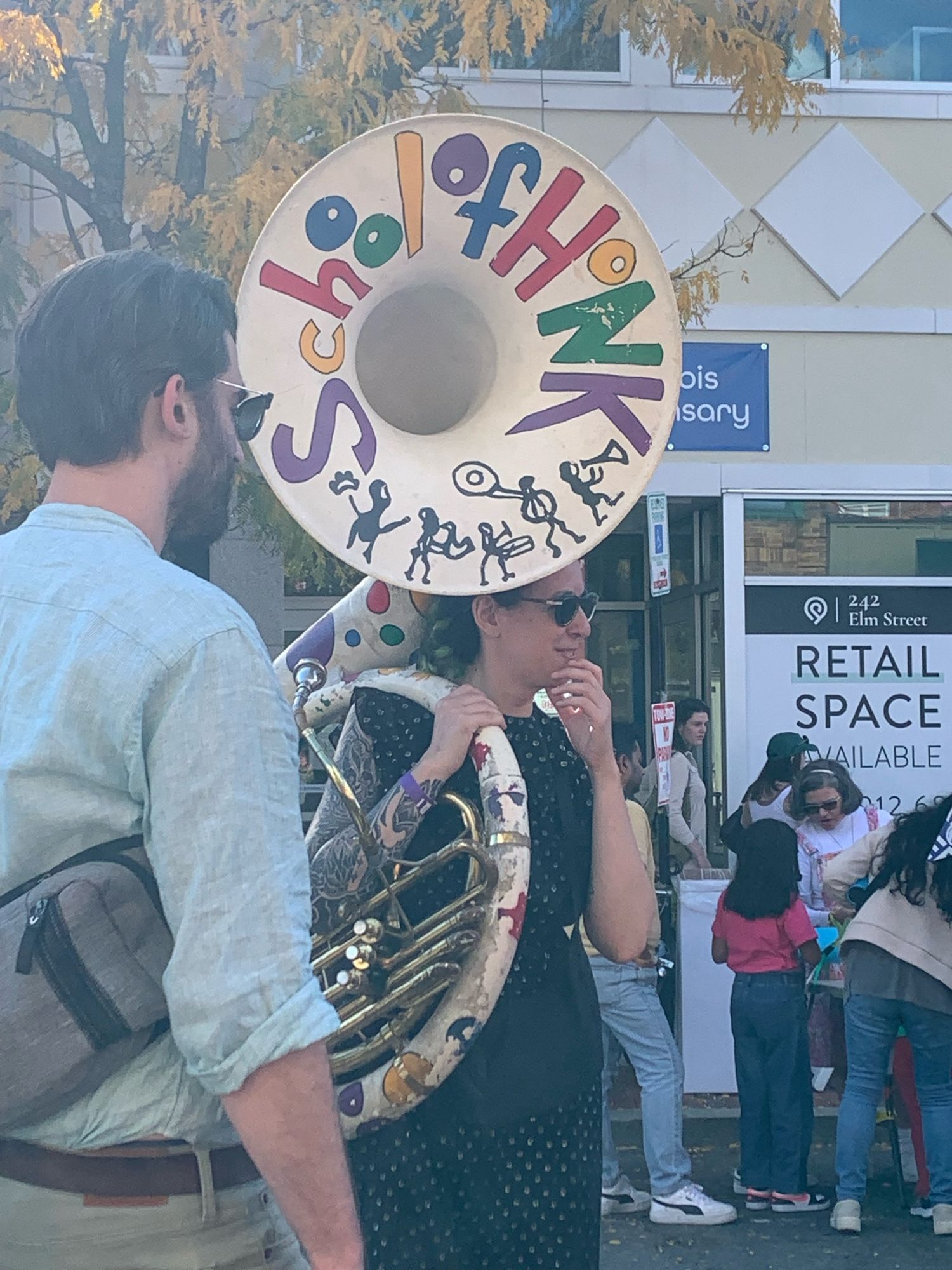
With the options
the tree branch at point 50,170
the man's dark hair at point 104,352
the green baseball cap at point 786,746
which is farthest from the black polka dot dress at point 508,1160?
the green baseball cap at point 786,746

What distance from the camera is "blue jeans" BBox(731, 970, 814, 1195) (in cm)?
541

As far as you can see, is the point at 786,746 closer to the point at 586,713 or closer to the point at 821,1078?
the point at 821,1078

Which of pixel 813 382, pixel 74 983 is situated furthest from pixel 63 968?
pixel 813 382

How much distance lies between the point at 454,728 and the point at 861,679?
19.7ft

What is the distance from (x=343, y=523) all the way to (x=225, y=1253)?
132 centimetres

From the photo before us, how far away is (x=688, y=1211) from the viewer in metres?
5.29

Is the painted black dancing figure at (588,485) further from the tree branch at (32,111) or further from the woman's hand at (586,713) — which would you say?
the tree branch at (32,111)

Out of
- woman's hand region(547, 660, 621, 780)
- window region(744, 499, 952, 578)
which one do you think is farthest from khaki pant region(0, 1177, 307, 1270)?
window region(744, 499, 952, 578)

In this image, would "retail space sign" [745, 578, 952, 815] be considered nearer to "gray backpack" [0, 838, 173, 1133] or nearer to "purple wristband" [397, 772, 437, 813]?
"purple wristband" [397, 772, 437, 813]

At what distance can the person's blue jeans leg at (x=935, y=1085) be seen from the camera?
5.07 meters

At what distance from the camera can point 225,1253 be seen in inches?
56.7

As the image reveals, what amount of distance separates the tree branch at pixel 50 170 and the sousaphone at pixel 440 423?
3.62 metres

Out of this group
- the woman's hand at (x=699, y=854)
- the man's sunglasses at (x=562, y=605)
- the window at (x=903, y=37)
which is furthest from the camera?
the window at (x=903, y=37)

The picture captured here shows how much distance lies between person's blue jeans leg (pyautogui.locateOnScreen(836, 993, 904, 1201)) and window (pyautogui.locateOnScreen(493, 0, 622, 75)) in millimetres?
5122
